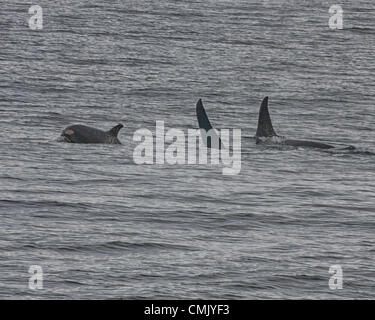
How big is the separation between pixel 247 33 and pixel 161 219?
51.7m

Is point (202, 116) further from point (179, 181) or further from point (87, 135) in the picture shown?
point (179, 181)

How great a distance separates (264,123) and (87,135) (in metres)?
4.74

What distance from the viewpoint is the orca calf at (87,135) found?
3703 centimetres

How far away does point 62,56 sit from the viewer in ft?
210

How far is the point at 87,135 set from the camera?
3719 centimetres

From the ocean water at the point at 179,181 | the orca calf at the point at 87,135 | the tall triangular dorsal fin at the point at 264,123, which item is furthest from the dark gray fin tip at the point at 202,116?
the orca calf at the point at 87,135

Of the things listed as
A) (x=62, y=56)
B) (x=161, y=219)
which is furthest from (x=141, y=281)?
(x=62, y=56)

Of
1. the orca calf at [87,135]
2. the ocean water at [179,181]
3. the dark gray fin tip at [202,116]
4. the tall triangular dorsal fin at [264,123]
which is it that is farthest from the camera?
the tall triangular dorsal fin at [264,123]

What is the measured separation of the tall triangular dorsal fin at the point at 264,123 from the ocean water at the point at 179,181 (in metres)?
0.81

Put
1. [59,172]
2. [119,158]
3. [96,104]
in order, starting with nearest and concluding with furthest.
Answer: [59,172], [119,158], [96,104]

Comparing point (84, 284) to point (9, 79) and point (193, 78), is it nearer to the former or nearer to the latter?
point (9, 79)

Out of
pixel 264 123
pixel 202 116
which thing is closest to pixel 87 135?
pixel 202 116

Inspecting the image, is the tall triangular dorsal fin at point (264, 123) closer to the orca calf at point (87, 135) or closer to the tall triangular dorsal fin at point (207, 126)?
the tall triangular dorsal fin at point (207, 126)

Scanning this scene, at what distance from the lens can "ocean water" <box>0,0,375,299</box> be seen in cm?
2281
